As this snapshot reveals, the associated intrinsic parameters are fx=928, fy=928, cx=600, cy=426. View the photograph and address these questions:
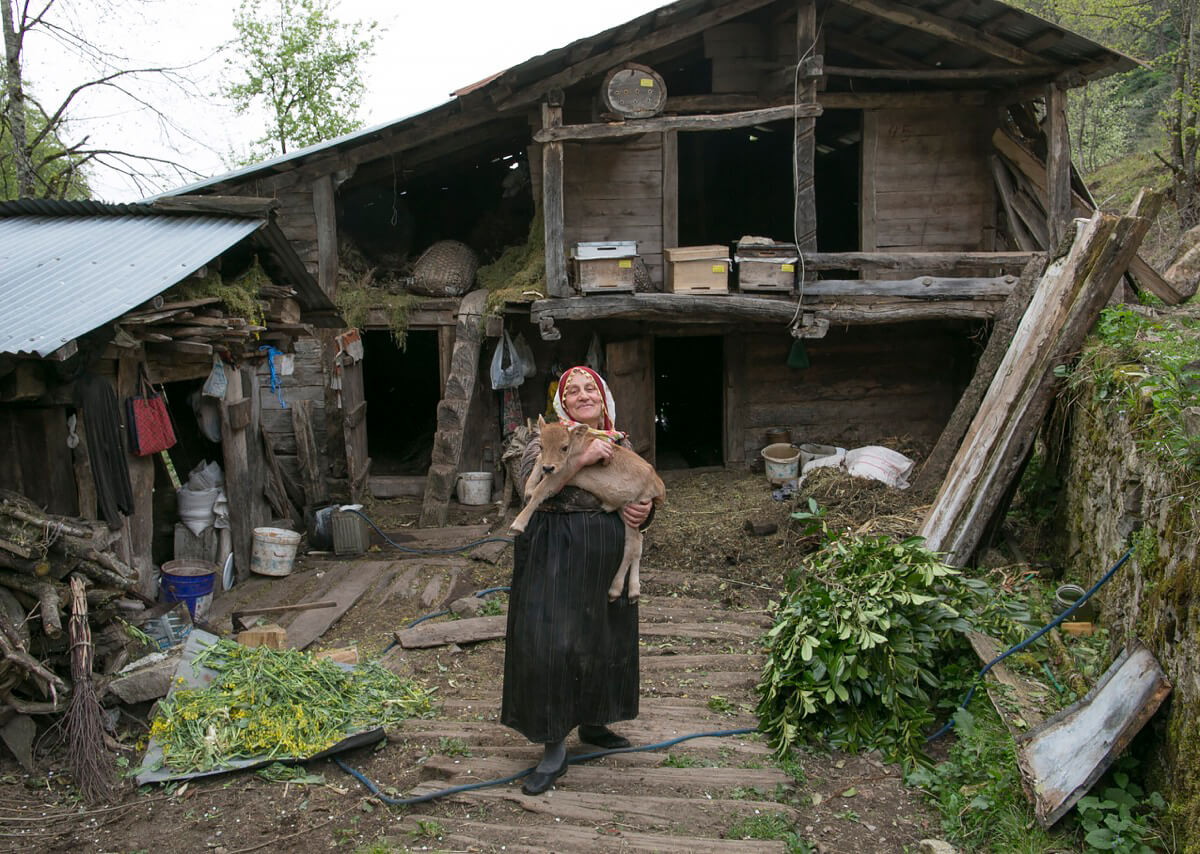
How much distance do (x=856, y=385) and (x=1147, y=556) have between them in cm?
893

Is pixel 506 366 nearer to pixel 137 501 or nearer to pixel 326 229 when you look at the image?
pixel 326 229

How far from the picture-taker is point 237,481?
28.7 feet

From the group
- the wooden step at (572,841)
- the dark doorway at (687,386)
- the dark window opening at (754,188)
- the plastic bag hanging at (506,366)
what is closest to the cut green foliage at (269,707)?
the wooden step at (572,841)

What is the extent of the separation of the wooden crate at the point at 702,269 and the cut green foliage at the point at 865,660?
5.47 m

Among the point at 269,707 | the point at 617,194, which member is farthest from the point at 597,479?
the point at 617,194

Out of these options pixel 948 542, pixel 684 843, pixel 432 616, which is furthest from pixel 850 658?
pixel 432 616

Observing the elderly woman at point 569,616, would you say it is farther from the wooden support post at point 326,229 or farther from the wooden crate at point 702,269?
the wooden support post at point 326,229

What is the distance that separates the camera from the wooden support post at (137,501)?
22.4 ft

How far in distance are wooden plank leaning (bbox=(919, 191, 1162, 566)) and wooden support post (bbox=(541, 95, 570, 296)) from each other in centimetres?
502

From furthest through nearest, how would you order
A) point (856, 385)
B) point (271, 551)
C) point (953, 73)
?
point (856, 385) < point (953, 73) < point (271, 551)

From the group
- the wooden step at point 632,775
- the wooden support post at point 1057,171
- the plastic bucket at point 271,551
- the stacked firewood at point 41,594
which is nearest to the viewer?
the wooden step at point 632,775

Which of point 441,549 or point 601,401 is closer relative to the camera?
point 601,401

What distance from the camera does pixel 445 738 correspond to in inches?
199

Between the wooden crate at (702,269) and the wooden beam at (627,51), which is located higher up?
the wooden beam at (627,51)
